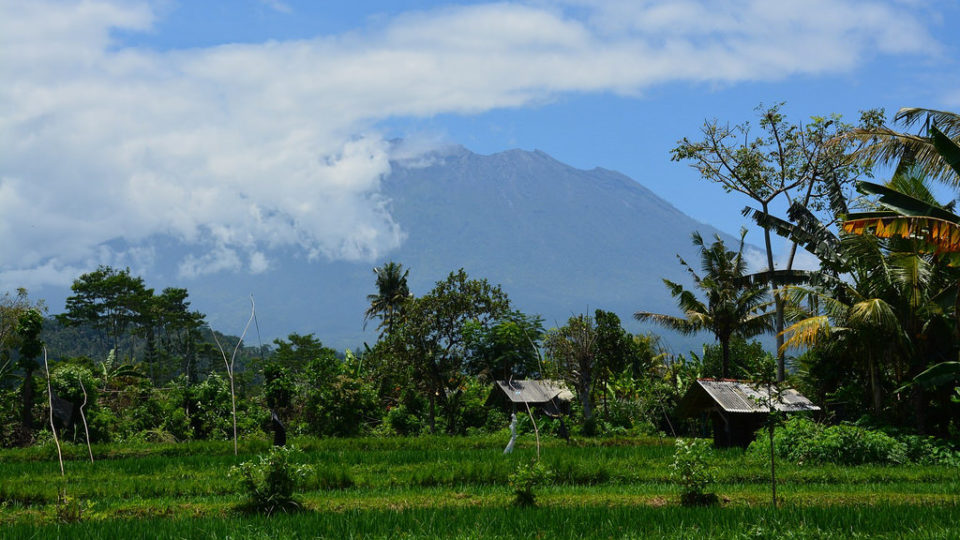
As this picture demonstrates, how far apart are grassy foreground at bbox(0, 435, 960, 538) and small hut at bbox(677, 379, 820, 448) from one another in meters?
1.92

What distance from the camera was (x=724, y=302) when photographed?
1093 inches

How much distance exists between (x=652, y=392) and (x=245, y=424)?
13206mm

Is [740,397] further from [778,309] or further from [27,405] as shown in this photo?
[27,405]

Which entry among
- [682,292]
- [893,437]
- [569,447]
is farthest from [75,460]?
[682,292]

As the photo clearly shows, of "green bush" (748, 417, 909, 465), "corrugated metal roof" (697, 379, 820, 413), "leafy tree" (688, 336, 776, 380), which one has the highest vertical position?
"leafy tree" (688, 336, 776, 380)

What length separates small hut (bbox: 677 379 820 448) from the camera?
19.4 m

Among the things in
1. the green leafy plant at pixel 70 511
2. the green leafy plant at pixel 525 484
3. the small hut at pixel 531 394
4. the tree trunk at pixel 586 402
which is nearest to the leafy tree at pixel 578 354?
the tree trunk at pixel 586 402

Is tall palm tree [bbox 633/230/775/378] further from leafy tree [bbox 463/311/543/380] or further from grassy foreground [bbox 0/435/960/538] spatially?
grassy foreground [bbox 0/435/960/538]

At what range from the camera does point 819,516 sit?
9297 mm

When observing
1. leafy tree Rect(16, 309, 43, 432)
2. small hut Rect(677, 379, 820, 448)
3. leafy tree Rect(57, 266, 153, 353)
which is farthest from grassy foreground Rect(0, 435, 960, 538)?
leafy tree Rect(57, 266, 153, 353)

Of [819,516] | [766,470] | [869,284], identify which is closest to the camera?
[819,516]

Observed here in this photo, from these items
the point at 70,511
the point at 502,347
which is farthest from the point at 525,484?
the point at 502,347

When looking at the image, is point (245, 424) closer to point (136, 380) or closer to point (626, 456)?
point (136, 380)

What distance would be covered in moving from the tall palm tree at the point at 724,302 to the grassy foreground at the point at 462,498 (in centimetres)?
1096
